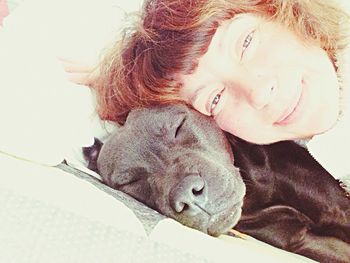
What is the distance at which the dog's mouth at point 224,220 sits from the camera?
3.08ft

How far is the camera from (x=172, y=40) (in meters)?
1.05

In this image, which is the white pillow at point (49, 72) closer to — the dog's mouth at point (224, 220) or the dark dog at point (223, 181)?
the dark dog at point (223, 181)

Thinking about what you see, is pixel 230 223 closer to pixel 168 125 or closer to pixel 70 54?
pixel 168 125

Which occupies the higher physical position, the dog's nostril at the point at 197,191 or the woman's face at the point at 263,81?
the woman's face at the point at 263,81

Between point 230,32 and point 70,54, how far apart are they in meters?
0.28

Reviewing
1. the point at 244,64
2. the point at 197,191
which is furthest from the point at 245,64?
the point at 197,191

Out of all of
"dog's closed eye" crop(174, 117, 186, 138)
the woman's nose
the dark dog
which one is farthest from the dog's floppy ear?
the woman's nose

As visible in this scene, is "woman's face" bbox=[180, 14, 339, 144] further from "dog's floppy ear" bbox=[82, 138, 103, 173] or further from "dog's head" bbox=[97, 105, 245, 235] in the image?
"dog's floppy ear" bbox=[82, 138, 103, 173]

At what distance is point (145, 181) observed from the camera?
998 mm

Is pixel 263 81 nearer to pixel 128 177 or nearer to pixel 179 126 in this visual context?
pixel 179 126

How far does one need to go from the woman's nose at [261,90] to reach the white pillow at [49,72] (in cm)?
24

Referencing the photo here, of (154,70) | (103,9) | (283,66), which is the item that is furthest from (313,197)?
(103,9)

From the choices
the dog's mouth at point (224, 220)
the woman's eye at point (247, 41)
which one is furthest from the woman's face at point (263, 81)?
the dog's mouth at point (224, 220)

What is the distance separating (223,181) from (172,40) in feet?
0.85
